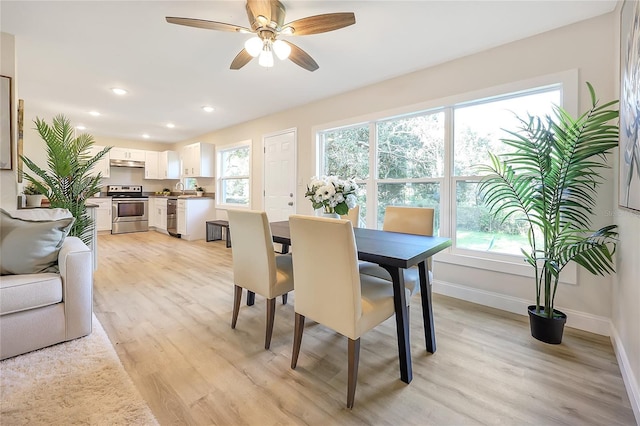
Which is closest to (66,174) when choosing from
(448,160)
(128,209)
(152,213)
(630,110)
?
(448,160)

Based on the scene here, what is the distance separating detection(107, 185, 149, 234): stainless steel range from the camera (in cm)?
647

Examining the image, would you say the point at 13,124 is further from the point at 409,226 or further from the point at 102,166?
the point at 102,166

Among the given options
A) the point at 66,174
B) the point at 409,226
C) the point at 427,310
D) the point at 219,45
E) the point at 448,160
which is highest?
the point at 219,45

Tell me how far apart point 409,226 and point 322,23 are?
1.72m

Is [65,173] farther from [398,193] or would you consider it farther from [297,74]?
[398,193]

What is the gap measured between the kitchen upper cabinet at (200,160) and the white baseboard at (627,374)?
21.0 feet

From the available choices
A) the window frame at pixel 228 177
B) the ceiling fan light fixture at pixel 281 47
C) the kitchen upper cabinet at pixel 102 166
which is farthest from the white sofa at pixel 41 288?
the kitchen upper cabinet at pixel 102 166

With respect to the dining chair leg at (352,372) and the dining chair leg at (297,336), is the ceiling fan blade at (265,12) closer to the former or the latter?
the dining chair leg at (297,336)

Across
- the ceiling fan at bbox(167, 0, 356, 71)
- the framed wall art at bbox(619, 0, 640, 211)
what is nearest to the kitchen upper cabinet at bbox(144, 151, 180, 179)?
the ceiling fan at bbox(167, 0, 356, 71)

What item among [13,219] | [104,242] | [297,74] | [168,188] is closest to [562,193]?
[297,74]

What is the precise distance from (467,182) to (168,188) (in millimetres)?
7699

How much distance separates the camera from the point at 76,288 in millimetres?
1844

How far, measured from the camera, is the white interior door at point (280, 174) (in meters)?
4.43

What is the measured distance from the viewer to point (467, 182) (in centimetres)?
278
